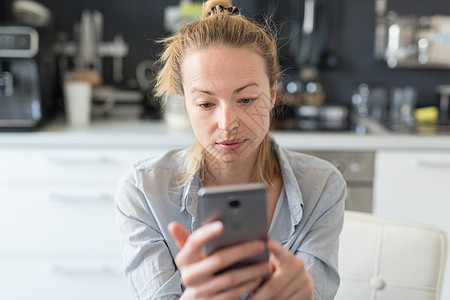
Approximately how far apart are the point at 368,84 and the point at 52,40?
1.55 metres

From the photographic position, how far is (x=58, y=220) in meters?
2.31

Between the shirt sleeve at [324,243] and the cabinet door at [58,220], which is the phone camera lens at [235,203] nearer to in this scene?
the shirt sleeve at [324,243]

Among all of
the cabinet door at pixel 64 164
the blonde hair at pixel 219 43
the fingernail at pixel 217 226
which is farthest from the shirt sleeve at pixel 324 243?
the cabinet door at pixel 64 164

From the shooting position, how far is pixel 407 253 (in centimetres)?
128

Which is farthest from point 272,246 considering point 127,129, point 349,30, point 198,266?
point 349,30

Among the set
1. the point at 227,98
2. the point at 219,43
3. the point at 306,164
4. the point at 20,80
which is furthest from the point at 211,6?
the point at 20,80

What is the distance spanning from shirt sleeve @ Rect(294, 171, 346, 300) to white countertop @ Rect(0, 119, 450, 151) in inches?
44.2

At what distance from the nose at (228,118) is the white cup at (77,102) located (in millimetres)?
1613

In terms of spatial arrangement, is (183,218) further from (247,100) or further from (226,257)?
(226,257)

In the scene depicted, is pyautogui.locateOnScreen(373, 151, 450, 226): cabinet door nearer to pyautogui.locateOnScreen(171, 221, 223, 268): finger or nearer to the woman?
the woman

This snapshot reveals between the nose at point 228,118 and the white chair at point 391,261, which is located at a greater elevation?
the nose at point 228,118

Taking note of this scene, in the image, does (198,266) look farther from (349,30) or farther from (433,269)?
(349,30)

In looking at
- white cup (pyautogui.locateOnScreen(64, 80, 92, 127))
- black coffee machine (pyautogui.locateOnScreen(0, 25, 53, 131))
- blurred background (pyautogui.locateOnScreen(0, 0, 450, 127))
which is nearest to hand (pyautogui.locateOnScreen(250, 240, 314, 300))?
black coffee machine (pyautogui.locateOnScreen(0, 25, 53, 131))

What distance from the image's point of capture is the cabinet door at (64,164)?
2.27 metres
